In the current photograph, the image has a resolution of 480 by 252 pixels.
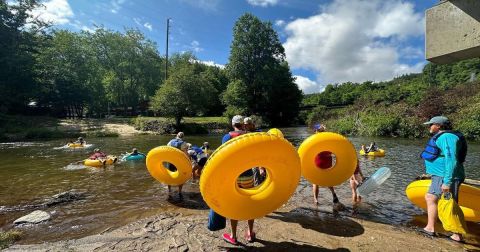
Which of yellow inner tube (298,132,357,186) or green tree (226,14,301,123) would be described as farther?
green tree (226,14,301,123)

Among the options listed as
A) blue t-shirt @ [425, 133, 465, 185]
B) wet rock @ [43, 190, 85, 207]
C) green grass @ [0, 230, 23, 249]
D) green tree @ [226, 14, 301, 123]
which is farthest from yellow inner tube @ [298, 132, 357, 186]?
green tree @ [226, 14, 301, 123]

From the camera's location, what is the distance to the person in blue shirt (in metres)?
5.03

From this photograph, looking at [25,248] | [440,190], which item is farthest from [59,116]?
[440,190]

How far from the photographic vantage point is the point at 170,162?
27.9ft

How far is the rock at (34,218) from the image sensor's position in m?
6.79

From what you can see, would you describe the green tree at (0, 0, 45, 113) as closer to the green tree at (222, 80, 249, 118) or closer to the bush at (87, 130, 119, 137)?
the bush at (87, 130, 119, 137)

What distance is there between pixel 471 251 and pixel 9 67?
1672 inches

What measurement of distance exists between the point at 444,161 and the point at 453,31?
2411mm

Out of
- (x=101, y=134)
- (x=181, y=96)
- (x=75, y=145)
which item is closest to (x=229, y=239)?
(x=75, y=145)

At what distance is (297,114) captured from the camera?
54000mm

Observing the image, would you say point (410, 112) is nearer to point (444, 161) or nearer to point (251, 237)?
point (444, 161)

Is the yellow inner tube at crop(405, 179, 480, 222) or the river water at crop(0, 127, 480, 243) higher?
the yellow inner tube at crop(405, 179, 480, 222)

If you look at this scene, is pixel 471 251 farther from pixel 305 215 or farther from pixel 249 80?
pixel 249 80

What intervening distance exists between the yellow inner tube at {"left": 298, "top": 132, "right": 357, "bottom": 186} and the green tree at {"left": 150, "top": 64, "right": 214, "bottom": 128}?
103 ft
